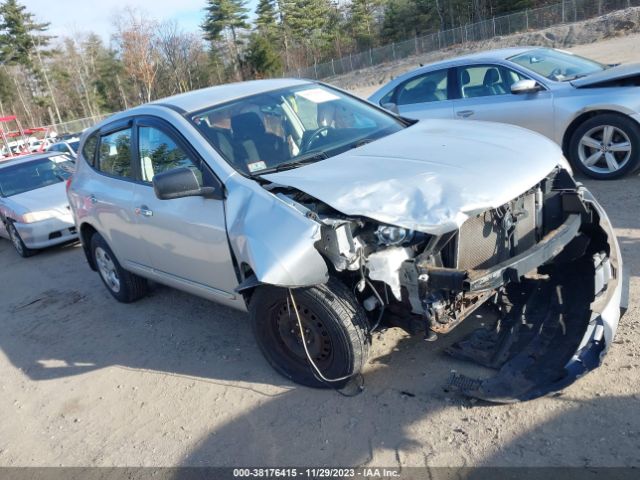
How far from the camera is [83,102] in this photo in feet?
218

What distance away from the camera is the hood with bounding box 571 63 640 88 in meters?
6.18

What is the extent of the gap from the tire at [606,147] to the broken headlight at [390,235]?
4369mm

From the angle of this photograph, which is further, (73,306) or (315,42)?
(315,42)

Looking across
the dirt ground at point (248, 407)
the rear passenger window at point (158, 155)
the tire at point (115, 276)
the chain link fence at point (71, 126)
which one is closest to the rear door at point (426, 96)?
the dirt ground at point (248, 407)

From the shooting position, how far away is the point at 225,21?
2493 inches

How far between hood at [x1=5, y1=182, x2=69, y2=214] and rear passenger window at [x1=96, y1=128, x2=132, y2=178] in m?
3.90

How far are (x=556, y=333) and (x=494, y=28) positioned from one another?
4398 centimetres

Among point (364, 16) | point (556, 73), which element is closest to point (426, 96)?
point (556, 73)

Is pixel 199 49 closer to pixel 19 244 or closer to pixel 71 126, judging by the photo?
pixel 71 126

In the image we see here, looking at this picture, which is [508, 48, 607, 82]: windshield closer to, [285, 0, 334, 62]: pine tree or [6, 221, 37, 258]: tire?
[6, 221, 37, 258]: tire

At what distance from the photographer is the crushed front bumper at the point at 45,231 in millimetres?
8398

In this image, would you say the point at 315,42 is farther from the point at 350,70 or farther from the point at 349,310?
the point at 349,310

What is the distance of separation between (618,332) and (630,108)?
3.50 metres

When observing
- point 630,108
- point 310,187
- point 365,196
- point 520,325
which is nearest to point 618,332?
point 520,325
